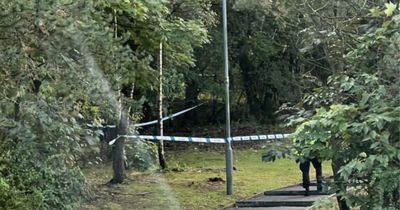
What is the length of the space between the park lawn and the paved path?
428 mm

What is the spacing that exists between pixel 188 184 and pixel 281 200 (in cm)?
324

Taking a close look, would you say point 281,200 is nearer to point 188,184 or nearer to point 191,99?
point 188,184

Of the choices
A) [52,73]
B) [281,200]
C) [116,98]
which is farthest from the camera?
[281,200]

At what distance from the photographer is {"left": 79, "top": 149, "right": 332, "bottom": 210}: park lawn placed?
41.7 ft

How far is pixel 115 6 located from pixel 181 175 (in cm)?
698

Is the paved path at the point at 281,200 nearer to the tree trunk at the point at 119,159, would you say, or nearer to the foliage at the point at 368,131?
the tree trunk at the point at 119,159

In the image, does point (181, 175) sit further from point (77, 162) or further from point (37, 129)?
point (37, 129)

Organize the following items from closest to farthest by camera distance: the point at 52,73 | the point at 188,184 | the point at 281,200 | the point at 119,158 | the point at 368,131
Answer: the point at 368,131, the point at 52,73, the point at 281,200, the point at 119,158, the point at 188,184

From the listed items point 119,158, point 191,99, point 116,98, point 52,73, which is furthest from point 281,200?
point 191,99

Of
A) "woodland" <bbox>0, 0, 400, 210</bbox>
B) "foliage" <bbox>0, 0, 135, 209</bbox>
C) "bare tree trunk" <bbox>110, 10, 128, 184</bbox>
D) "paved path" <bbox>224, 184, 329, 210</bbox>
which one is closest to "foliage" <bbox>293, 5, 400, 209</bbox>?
"woodland" <bbox>0, 0, 400, 210</bbox>

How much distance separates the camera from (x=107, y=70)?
7367 millimetres

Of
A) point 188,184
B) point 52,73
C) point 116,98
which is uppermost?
point 52,73

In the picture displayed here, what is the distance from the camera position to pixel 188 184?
595 inches

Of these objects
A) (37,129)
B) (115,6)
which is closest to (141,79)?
(115,6)
